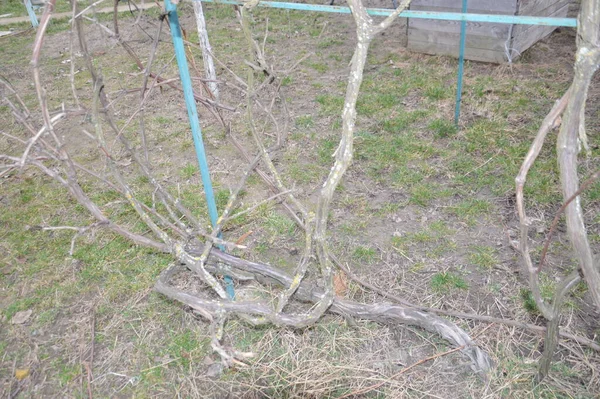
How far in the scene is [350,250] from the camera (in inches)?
109

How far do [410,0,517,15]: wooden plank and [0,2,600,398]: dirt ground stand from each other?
519 mm

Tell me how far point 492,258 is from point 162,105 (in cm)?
343

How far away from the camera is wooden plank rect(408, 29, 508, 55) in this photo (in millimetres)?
4648

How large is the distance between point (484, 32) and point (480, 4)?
10.3 inches

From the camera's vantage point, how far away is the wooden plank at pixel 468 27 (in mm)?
4543

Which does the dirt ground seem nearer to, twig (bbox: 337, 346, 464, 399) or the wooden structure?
twig (bbox: 337, 346, 464, 399)

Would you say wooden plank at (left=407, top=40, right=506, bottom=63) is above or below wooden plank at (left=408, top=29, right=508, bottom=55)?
below

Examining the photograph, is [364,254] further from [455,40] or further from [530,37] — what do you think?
[530,37]

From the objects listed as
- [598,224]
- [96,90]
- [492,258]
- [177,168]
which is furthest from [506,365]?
[177,168]

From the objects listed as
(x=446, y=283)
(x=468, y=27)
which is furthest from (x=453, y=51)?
(x=446, y=283)

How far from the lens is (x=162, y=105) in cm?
475

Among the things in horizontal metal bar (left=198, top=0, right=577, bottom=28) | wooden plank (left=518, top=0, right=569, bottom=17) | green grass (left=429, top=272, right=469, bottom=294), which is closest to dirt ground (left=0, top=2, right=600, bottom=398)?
green grass (left=429, top=272, right=469, bottom=294)

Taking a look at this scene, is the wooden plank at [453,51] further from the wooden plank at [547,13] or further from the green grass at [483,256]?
the green grass at [483,256]

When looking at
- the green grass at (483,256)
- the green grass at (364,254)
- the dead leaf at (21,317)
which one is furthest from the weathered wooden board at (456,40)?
the dead leaf at (21,317)
